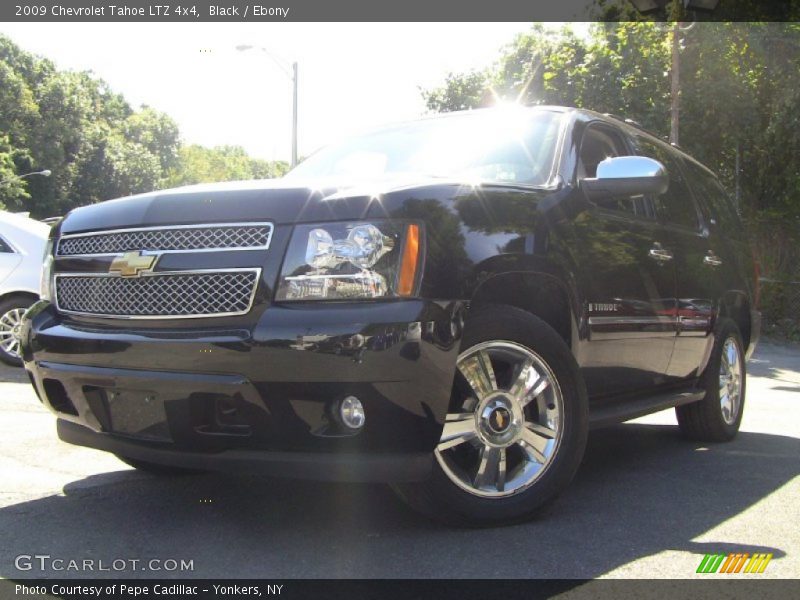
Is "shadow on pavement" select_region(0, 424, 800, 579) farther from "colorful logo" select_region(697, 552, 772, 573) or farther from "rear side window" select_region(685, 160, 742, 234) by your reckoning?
"rear side window" select_region(685, 160, 742, 234)

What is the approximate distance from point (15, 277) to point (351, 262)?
6894mm

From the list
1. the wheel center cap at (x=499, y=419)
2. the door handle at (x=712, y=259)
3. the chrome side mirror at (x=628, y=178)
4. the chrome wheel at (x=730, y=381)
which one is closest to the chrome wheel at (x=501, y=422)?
the wheel center cap at (x=499, y=419)

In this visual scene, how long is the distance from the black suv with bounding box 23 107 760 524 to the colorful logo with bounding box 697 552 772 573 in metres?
0.65

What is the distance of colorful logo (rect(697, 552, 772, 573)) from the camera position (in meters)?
3.04

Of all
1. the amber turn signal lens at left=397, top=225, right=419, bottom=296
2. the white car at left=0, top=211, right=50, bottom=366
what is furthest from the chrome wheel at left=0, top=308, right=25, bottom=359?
the amber turn signal lens at left=397, top=225, right=419, bottom=296

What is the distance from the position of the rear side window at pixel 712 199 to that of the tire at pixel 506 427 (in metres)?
2.69

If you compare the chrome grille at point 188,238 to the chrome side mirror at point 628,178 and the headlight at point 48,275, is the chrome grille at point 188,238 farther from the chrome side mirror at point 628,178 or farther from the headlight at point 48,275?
the chrome side mirror at point 628,178

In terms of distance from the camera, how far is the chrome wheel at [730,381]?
5719 mm

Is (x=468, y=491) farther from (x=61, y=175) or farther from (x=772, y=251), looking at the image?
(x=61, y=175)

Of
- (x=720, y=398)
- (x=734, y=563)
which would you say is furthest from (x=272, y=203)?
(x=720, y=398)

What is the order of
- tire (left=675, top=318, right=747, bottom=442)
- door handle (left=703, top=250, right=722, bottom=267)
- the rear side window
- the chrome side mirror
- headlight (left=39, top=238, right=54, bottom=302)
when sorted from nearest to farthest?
headlight (left=39, top=238, right=54, bottom=302) < the chrome side mirror < door handle (left=703, top=250, right=722, bottom=267) < tire (left=675, top=318, right=747, bottom=442) < the rear side window

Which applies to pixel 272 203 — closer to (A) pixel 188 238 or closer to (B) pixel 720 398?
(A) pixel 188 238

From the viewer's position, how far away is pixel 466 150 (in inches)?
168

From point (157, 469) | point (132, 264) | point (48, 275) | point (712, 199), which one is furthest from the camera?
point (712, 199)
